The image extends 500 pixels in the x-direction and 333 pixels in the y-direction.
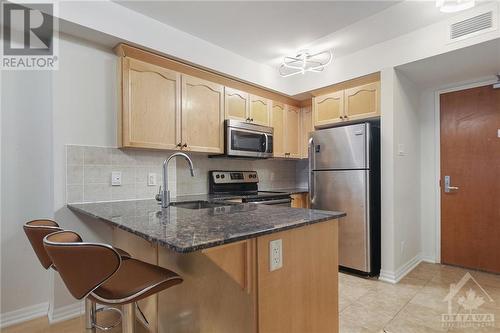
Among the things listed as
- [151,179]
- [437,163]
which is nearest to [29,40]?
[151,179]

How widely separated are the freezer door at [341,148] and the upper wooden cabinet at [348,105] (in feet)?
1.11

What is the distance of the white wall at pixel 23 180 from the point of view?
81.7 inches

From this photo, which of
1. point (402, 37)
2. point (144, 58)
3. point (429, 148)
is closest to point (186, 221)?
point (144, 58)

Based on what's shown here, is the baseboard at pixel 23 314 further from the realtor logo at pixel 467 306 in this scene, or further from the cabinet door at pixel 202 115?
the realtor logo at pixel 467 306

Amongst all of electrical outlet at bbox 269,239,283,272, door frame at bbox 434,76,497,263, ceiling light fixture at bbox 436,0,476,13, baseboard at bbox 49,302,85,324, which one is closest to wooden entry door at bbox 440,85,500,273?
door frame at bbox 434,76,497,263

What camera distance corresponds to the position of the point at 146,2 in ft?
7.22

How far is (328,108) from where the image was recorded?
11.5 feet

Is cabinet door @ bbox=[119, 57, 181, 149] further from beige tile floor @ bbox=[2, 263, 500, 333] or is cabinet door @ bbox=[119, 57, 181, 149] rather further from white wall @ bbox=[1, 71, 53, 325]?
beige tile floor @ bbox=[2, 263, 500, 333]

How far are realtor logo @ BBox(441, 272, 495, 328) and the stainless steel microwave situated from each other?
2293mm

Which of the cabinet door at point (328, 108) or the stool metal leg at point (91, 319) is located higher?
the cabinet door at point (328, 108)

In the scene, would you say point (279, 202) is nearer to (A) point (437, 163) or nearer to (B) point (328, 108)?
(B) point (328, 108)

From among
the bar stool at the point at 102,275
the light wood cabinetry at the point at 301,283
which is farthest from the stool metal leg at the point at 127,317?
the light wood cabinetry at the point at 301,283

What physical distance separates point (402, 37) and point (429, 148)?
1.50m

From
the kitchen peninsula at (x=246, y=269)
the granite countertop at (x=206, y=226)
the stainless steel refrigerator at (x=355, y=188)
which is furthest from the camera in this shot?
the stainless steel refrigerator at (x=355, y=188)
